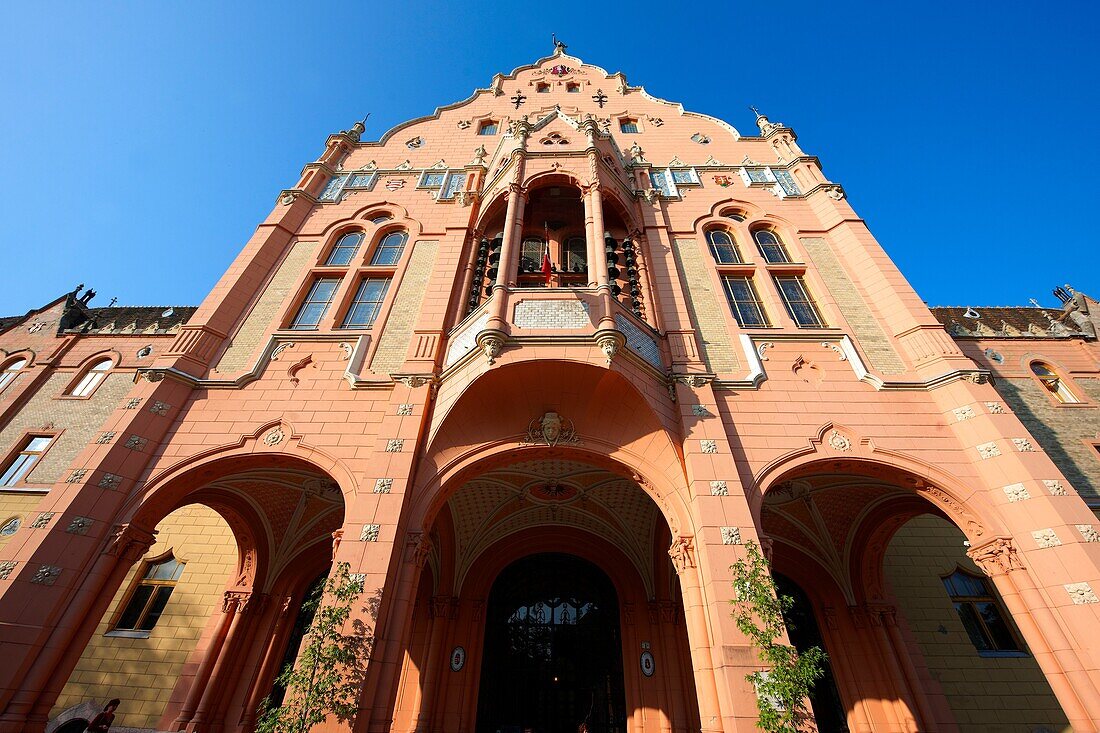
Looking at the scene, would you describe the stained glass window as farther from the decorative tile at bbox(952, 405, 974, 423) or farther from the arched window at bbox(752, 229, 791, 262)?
the decorative tile at bbox(952, 405, 974, 423)

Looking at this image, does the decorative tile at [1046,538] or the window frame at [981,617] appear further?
the window frame at [981,617]

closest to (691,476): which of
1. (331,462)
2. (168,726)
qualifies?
(331,462)

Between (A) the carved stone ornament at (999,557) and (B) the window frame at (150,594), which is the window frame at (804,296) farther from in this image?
(B) the window frame at (150,594)

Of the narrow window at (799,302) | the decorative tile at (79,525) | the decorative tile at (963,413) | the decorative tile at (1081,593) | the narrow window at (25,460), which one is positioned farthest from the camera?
the narrow window at (25,460)

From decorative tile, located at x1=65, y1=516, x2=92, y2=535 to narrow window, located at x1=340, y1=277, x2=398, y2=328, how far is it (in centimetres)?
684

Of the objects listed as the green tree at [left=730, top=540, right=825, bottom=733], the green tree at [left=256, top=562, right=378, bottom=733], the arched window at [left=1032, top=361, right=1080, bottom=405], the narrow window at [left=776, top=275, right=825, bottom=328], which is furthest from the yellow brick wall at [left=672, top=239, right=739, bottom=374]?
the arched window at [left=1032, top=361, right=1080, bottom=405]

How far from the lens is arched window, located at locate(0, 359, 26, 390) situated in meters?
18.1

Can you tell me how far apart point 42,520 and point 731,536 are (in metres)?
12.6

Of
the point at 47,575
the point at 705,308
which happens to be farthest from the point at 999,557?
the point at 47,575

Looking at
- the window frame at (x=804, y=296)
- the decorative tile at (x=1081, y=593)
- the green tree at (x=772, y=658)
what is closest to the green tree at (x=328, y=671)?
the green tree at (x=772, y=658)

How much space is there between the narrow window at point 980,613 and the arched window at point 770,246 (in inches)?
417

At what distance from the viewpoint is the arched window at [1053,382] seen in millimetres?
15562

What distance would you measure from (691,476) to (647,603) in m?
6.08

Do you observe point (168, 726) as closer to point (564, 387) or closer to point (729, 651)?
point (564, 387)
